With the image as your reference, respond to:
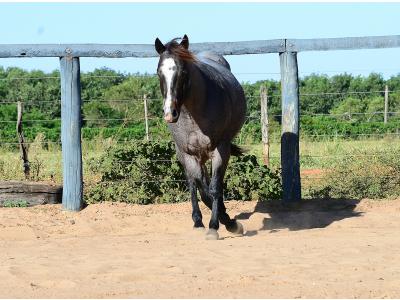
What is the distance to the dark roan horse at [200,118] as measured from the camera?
8.53 m

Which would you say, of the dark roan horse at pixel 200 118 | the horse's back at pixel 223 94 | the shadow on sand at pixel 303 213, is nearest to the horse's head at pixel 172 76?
the dark roan horse at pixel 200 118

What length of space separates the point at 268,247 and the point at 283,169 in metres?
3.31

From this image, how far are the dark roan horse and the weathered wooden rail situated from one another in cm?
137

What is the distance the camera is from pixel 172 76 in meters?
8.47

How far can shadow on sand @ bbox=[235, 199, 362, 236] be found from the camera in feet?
33.6

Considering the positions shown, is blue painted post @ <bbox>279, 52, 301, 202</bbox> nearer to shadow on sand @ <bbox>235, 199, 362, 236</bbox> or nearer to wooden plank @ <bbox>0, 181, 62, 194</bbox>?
shadow on sand @ <bbox>235, 199, 362, 236</bbox>

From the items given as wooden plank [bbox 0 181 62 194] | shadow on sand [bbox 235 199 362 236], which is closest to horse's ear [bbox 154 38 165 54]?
shadow on sand [bbox 235 199 362 236]

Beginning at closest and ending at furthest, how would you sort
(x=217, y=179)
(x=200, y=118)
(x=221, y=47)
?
(x=200, y=118)
(x=217, y=179)
(x=221, y=47)

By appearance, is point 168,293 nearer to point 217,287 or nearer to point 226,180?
point 217,287

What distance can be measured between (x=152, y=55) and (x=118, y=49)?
0.45 metres

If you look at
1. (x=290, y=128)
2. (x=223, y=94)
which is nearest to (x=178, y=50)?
(x=223, y=94)

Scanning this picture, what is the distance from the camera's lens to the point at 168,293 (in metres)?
5.93

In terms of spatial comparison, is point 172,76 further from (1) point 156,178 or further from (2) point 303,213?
(1) point 156,178

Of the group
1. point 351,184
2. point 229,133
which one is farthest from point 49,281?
point 351,184
